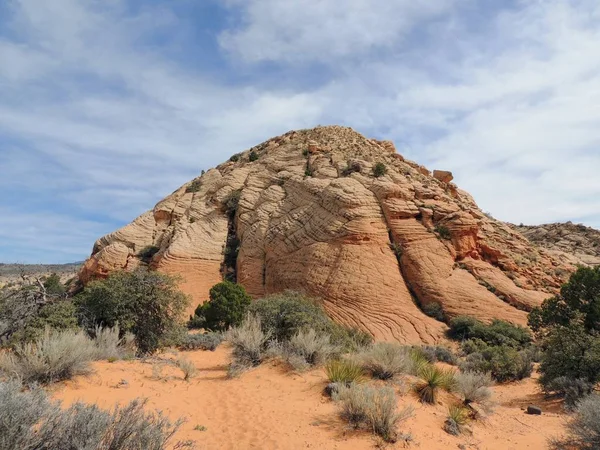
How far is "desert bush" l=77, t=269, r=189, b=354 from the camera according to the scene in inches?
508

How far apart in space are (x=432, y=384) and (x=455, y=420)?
100 centimetres

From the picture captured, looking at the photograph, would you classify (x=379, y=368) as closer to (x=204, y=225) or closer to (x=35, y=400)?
(x=35, y=400)

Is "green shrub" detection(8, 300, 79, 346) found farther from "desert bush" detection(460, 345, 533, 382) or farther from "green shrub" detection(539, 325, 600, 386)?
"green shrub" detection(539, 325, 600, 386)

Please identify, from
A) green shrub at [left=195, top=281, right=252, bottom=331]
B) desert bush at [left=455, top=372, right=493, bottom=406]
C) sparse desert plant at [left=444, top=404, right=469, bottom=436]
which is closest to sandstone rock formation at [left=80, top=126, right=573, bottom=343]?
green shrub at [left=195, top=281, right=252, bottom=331]

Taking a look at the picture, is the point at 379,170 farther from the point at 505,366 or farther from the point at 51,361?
the point at 51,361

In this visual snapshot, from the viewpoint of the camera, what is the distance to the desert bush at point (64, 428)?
394 cm

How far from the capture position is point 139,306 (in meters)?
13.1

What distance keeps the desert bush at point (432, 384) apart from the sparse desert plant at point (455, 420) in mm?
446

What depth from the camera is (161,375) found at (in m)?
9.51

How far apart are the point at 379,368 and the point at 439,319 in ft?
46.9

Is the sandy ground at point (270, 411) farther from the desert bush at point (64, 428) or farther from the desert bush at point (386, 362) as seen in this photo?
the desert bush at point (64, 428)

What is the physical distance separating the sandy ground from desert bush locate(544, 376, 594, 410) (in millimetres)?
400

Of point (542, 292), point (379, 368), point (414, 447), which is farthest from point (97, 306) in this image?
point (542, 292)

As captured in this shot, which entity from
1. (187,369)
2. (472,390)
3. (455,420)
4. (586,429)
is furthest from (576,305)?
(187,369)
